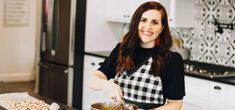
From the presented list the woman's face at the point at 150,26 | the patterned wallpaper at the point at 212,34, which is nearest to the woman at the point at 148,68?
the woman's face at the point at 150,26

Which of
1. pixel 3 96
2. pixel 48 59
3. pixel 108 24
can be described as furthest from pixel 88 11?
pixel 3 96

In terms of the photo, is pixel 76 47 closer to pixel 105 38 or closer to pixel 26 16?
pixel 105 38

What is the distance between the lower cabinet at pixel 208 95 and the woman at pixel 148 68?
133 cm

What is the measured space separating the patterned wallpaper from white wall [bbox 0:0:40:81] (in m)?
3.61

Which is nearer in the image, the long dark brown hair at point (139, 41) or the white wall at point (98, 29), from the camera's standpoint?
the long dark brown hair at point (139, 41)

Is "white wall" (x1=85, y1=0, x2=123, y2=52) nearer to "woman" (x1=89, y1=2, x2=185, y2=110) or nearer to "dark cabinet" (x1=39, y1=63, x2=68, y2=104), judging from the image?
"dark cabinet" (x1=39, y1=63, x2=68, y2=104)

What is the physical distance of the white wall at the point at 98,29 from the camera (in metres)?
5.11

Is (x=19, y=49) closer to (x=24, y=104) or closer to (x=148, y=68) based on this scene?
(x=24, y=104)

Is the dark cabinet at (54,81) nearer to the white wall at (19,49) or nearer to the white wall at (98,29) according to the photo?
the white wall at (98,29)

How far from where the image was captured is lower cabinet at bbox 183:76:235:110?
11.2ft

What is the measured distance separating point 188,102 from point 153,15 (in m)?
1.76

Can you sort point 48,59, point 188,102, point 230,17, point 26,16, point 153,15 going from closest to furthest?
point 153,15 < point 188,102 < point 230,17 < point 48,59 < point 26,16

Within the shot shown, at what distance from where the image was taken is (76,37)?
16.7ft

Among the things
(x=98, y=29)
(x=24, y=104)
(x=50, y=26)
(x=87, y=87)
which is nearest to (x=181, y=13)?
(x=98, y=29)
